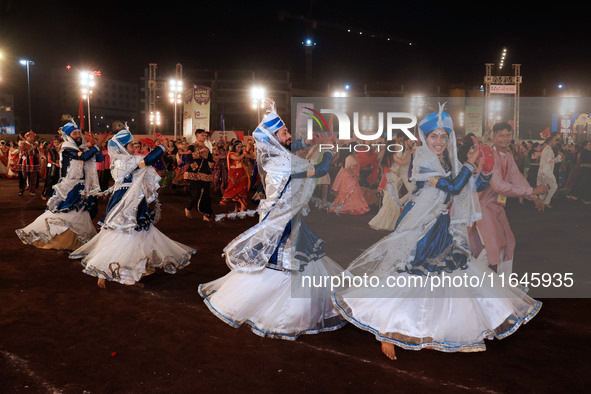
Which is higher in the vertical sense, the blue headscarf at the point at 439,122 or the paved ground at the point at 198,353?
the blue headscarf at the point at 439,122

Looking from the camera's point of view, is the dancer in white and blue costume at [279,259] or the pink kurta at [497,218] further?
the pink kurta at [497,218]

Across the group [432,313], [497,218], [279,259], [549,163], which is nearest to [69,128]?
[279,259]

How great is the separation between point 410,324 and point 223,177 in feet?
39.5

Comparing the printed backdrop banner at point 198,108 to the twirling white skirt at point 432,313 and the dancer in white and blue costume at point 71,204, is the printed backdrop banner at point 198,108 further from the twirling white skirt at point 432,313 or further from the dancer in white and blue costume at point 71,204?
the twirling white skirt at point 432,313

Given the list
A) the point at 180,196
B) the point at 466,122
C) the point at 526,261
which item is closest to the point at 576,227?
the point at 526,261

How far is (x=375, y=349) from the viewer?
4.37 metres

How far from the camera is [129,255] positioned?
6.17 m

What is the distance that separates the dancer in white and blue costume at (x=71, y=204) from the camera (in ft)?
25.5

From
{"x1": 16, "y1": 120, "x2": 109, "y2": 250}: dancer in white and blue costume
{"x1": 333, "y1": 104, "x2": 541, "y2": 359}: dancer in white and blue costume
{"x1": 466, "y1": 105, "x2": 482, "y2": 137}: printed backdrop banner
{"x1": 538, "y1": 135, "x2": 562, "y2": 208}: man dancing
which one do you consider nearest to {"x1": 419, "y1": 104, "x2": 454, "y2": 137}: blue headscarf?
{"x1": 333, "y1": 104, "x2": 541, "y2": 359}: dancer in white and blue costume

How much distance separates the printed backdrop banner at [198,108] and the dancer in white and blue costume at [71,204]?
59.3ft

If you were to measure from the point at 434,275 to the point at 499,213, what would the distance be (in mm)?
2206

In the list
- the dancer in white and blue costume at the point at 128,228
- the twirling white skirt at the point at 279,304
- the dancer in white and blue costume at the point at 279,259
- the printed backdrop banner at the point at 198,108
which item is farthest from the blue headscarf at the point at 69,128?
the printed backdrop banner at the point at 198,108

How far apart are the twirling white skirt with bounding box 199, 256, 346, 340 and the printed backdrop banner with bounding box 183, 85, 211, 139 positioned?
21697 millimetres

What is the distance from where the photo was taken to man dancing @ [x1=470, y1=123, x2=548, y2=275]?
5785 mm
